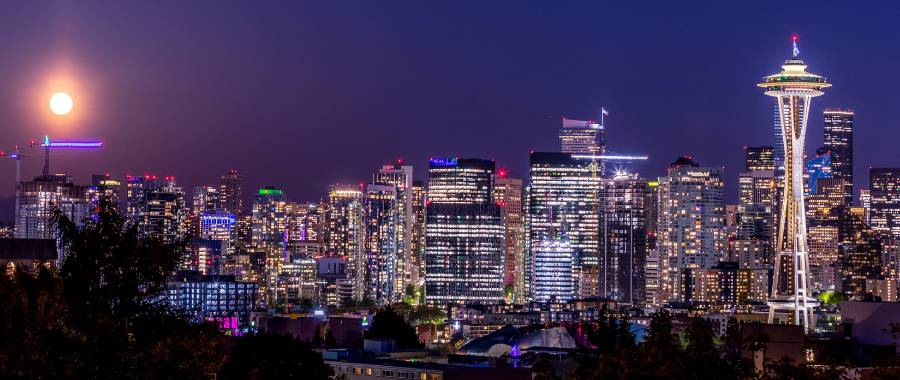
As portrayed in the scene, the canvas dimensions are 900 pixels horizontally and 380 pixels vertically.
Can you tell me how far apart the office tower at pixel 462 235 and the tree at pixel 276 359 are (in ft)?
418

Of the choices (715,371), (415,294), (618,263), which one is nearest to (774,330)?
(715,371)

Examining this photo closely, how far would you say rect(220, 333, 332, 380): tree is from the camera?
48.1m

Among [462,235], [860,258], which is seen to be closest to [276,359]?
[462,235]

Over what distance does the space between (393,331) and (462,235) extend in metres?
104

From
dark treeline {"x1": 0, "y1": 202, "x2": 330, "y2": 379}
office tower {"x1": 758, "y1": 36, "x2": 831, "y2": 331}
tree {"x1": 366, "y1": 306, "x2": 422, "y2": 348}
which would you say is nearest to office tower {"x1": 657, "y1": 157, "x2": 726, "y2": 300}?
office tower {"x1": 758, "y1": 36, "x2": 831, "y2": 331}

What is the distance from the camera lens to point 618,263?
643ft

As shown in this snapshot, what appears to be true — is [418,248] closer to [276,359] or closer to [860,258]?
[860,258]

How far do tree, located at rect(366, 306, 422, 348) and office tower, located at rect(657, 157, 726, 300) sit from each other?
108m

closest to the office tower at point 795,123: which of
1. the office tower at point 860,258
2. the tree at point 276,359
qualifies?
the tree at point 276,359

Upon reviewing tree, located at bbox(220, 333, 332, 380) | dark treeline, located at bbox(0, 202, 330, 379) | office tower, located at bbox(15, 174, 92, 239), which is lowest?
tree, located at bbox(220, 333, 332, 380)

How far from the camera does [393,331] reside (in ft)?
280

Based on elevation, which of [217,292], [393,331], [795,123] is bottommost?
[393,331]

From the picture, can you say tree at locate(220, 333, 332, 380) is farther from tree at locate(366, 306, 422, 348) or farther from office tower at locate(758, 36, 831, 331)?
office tower at locate(758, 36, 831, 331)

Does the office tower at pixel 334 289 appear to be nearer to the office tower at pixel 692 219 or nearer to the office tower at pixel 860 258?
the office tower at pixel 692 219
